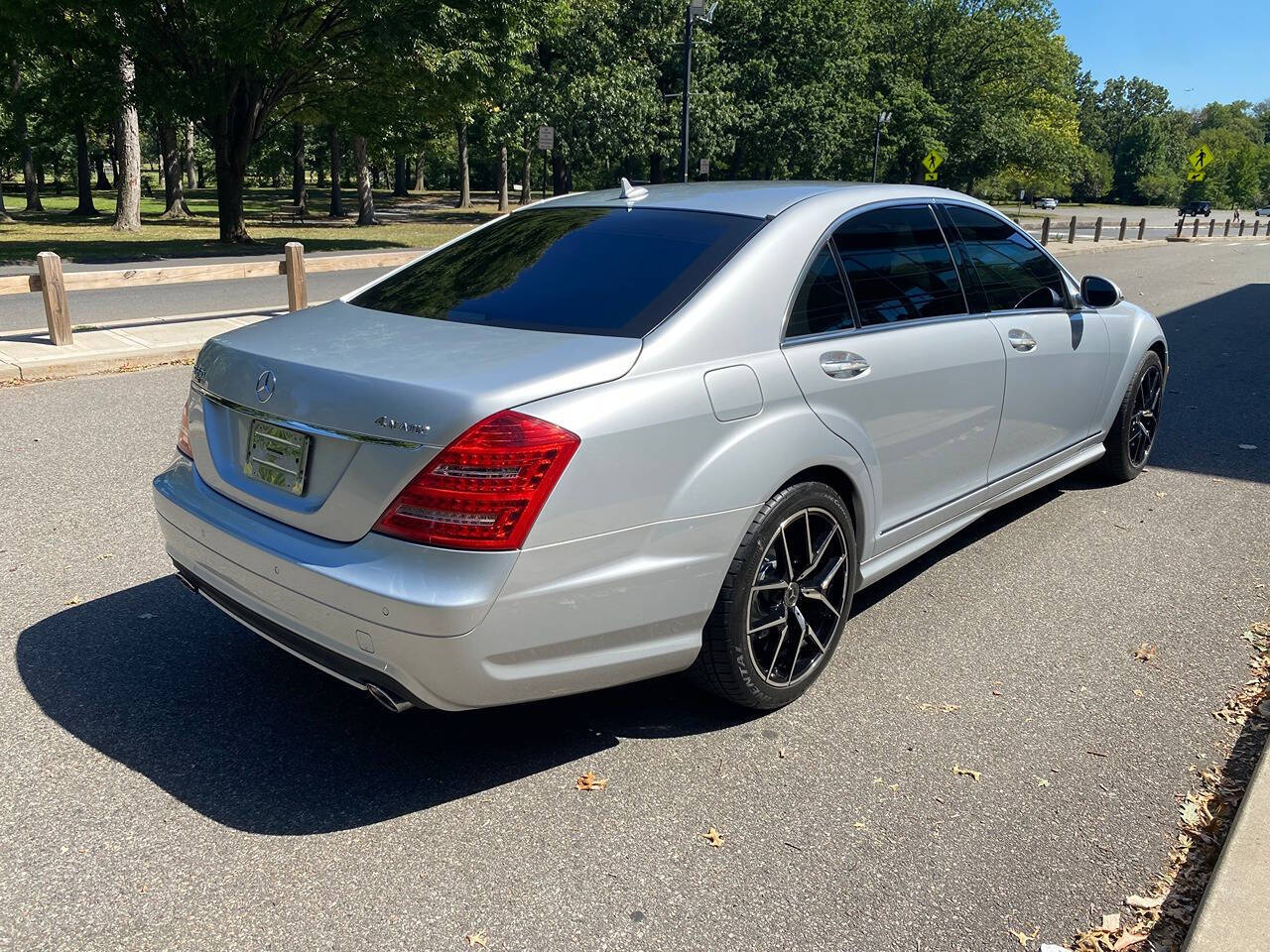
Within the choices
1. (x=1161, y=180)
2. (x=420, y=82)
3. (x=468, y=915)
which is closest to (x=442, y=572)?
(x=468, y=915)

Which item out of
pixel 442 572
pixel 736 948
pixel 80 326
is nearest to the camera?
pixel 736 948

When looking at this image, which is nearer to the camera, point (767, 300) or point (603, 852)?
point (603, 852)

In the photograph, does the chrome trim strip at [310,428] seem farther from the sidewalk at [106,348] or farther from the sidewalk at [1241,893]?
the sidewalk at [106,348]

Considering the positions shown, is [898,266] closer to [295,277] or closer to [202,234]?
[295,277]

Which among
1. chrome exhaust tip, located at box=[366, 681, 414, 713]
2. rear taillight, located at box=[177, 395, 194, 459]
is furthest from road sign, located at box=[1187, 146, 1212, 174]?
chrome exhaust tip, located at box=[366, 681, 414, 713]

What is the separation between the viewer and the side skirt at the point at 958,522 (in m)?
3.96

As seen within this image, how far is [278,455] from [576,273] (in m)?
1.19

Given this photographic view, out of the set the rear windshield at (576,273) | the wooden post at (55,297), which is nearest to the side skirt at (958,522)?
the rear windshield at (576,273)

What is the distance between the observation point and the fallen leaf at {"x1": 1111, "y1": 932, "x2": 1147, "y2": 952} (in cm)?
253

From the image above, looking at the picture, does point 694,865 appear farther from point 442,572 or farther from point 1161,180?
point 1161,180

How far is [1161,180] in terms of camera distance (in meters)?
118

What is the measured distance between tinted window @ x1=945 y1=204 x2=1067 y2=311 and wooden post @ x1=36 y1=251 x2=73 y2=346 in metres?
7.89

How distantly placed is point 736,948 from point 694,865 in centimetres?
32

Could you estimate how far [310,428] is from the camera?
2916 millimetres
